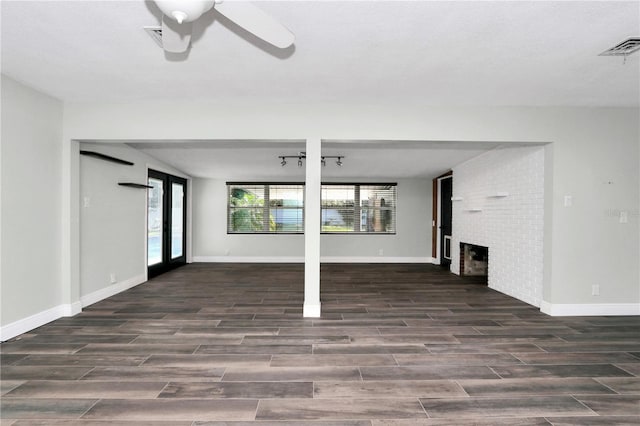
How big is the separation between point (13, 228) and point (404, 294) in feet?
15.1

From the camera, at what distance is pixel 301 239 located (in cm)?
802

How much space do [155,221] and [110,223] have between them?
5.02ft

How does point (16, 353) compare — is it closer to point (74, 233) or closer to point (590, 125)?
point (74, 233)

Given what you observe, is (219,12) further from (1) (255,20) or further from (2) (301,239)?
(2) (301,239)

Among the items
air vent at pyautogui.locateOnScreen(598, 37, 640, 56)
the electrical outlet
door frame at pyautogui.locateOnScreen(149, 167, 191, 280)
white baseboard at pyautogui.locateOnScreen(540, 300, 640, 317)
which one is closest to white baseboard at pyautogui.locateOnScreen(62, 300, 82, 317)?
door frame at pyautogui.locateOnScreen(149, 167, 191, 280)

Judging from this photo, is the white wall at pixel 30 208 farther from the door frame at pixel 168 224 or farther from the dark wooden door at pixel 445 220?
the dark wooden door at pixel 445 220

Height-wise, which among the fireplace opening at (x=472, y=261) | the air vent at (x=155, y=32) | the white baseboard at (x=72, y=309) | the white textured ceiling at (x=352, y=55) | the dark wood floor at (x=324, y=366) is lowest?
the dark wood floor at (x=324, y=366)

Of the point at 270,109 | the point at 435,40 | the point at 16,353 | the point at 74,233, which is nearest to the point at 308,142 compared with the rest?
the point at 270,109

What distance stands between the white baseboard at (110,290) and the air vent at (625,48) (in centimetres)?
577

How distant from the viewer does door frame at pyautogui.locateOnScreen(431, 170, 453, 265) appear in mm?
7770

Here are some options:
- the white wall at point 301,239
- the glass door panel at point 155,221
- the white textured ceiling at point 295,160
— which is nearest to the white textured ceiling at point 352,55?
the white textured ceiling at point 295,160

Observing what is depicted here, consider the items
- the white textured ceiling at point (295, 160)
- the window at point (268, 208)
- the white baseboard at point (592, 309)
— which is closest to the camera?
the white baseboard at point (592, 309)

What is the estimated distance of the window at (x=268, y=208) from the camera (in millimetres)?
8141

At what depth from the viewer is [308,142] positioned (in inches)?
148
